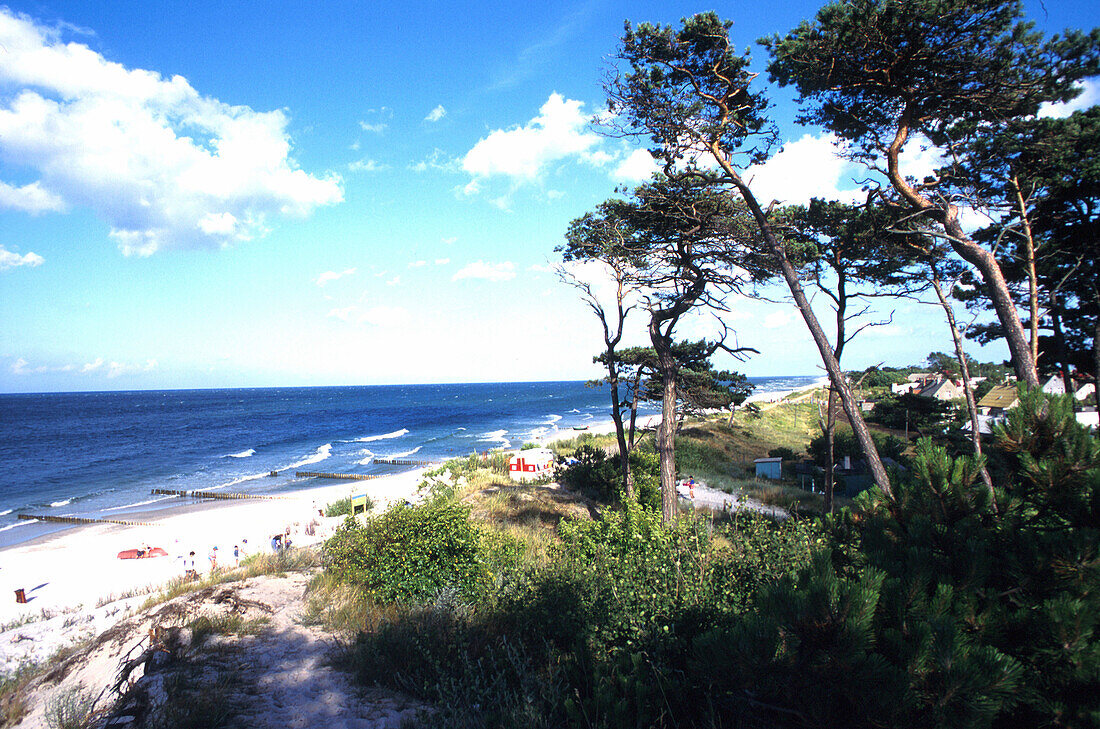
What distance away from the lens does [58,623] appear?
9.85 meters

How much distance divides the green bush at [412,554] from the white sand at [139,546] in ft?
12.3

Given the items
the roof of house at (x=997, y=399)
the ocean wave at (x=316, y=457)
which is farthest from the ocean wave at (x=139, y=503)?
the roof of house at (x=997, y=399)

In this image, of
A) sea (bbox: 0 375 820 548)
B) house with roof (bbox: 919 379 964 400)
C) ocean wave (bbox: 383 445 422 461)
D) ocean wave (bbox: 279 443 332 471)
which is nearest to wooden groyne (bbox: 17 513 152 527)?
sea (bbox: 0 375 820 548)

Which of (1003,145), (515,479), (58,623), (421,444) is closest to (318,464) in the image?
(421,444)

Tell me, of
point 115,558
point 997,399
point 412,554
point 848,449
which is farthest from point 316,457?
point 997,399

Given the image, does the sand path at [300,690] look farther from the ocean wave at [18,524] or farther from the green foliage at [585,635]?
the ocean wave at [18,524]

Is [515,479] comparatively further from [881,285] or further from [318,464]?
[318,464]

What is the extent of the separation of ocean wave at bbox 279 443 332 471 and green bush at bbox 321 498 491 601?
3399 cm

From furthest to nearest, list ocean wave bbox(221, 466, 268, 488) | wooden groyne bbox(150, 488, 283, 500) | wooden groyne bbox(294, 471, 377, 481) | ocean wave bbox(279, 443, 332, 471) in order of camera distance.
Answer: ocean wave bbox(279, 443, 332, 471), wooden groyne bbox(294, 471, 377, 481), ocean wave bbox(221, 466, 268, 488), wooden groyne bbox(150, 488, 283, 500)

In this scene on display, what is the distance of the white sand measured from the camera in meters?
14.0

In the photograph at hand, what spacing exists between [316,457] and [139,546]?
987 inches

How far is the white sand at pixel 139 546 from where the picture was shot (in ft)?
46.1

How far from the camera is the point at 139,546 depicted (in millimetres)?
18031

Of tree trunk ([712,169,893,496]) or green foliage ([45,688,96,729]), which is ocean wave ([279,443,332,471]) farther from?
tree trunk ([712,169,893,496])
